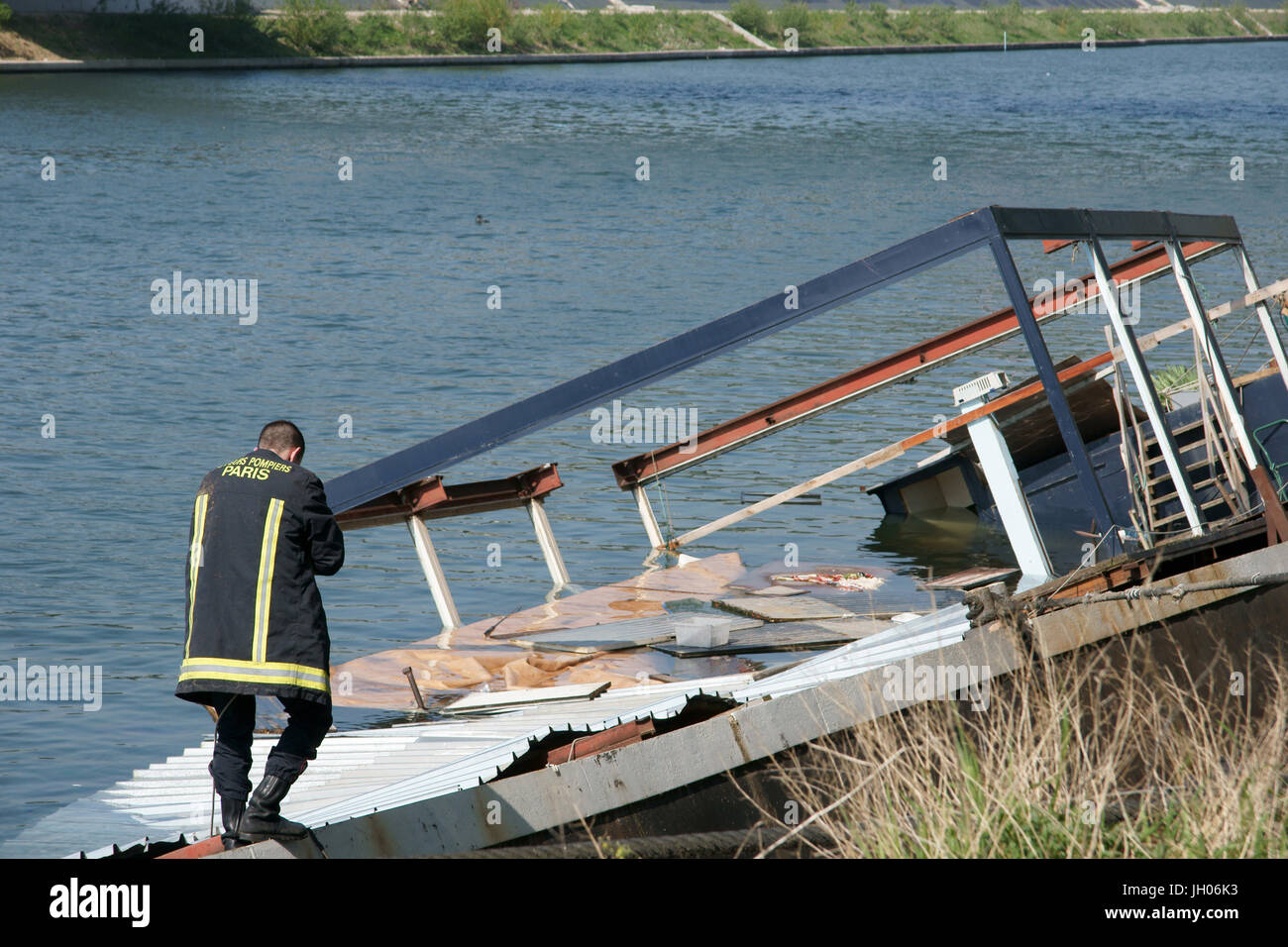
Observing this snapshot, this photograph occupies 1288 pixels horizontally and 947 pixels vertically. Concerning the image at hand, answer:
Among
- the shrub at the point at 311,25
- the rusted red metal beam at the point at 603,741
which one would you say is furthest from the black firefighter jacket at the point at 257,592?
the shrub at the point at 311,25

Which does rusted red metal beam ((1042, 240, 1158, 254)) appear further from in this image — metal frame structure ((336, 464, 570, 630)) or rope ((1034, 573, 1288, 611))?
metal frame structure ((336, 464, 570, 630))

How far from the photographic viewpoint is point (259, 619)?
19.3ft

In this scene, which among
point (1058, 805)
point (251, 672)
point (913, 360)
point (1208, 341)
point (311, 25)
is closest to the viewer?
point (1058, 805)

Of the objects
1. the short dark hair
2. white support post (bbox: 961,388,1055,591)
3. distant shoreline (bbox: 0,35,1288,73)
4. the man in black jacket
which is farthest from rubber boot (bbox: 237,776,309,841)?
distant shoreline (bbox: 0,35,1288,73)

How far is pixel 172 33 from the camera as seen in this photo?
228 ft

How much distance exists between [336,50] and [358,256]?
4946cm

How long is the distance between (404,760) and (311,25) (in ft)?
237

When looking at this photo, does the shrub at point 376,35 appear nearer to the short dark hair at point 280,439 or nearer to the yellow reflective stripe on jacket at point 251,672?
the short dark hair at point 280,439

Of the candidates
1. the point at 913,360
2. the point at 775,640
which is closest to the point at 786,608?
the point at 775,640

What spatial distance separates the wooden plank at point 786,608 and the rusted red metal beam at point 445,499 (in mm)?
2327

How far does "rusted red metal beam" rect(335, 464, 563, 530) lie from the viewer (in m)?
11.3

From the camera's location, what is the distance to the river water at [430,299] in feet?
46.9

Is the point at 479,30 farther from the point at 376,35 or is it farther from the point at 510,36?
the point at 376,35
